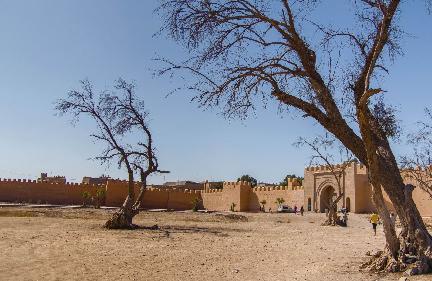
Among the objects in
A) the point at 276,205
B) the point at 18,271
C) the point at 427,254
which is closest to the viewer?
the point at 427,254

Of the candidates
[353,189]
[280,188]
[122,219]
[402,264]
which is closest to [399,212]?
[402,264]

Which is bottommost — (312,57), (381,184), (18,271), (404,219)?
(18,271)

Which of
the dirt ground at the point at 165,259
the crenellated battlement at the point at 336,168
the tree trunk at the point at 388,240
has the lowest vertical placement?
the dirt ground at the point at 165,259

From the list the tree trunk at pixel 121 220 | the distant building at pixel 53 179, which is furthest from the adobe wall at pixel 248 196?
the tree trunk at pixel 121 220

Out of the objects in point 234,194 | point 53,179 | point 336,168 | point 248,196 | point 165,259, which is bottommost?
point 165,259

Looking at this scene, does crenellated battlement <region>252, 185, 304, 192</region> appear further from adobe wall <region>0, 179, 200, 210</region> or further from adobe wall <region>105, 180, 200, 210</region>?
adobe wall <region>0, 179, 200, 210</region>

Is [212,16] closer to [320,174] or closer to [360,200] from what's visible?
[360,200]

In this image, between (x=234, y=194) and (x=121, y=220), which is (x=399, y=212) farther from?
(x=234, y=194)

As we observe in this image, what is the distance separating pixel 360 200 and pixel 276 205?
41.0 feet

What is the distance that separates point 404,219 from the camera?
9.12 metres

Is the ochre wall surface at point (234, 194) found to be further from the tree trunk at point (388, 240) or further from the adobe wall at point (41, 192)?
the tree trunk at point (388, 240)

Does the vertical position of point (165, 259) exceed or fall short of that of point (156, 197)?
it falls short

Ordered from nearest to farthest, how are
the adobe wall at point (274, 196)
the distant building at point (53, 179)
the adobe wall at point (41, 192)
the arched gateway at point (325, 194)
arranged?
1. the adobe wall at point (41, 192)
2. the distant building at point (53, 179)
3. the arched gateway at point (325, 194)
4. the adobe wall at point (274, 196)

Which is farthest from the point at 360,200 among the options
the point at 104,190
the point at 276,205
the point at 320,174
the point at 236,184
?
the point at 104,190
